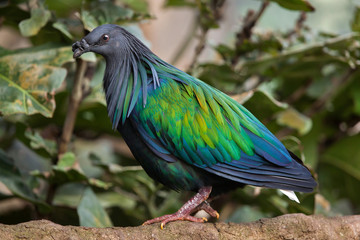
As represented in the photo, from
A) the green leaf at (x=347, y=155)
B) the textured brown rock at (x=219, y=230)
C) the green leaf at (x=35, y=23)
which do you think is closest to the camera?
the textured brown rock at (x=219, y=230)

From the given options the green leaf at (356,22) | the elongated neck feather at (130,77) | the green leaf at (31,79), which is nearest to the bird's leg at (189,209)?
the elongated neck feather at (130,77)

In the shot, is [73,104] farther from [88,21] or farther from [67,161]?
[88,21]

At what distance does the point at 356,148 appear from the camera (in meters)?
4.09

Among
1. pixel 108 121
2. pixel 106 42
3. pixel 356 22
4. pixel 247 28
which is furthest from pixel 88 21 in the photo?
pixel 356 22

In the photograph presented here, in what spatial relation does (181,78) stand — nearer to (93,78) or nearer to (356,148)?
(93,78)

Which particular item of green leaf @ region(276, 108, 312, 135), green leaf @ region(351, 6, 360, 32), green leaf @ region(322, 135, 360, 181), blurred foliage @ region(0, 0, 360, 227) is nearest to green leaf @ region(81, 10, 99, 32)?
blurred foliage @ region(0, 0, 360, 227)

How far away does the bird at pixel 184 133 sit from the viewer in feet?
7.55

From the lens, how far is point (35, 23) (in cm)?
293

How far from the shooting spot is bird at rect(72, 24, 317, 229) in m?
2.30

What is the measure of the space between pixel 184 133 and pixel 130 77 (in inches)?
14.1

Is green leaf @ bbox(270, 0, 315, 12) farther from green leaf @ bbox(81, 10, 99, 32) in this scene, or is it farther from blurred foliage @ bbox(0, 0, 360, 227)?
green leaf @ bbox(81, 10, 99, 32)

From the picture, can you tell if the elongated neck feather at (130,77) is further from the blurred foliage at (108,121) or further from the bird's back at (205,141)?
the blurred foliage at (108,121)

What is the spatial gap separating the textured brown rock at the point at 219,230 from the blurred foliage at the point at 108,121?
63 centimetres

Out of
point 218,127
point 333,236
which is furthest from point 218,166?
point 333,236
